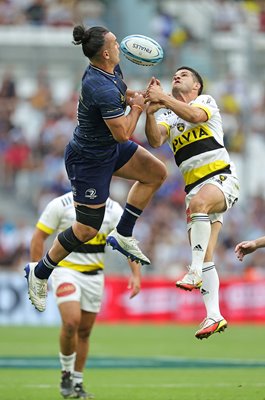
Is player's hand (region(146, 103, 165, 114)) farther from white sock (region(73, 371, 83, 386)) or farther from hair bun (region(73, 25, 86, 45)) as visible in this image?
white sock (region(73, 371, 83, 386))

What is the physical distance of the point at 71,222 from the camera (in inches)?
548

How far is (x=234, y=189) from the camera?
40.3ft

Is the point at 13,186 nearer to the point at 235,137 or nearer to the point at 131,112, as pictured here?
the point at 235,137

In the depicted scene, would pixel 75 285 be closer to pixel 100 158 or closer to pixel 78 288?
pixel 78 288

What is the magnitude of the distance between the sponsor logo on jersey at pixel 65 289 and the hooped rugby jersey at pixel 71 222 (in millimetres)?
306

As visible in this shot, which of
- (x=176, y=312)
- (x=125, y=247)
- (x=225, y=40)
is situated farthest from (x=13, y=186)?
(x=125, y=247)

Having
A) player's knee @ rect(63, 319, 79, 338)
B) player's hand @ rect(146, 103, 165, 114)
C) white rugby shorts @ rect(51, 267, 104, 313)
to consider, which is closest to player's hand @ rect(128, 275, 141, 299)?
white rugby shorts @ rect(51, 267, 104, 313)

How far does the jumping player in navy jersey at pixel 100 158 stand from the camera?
11492mm

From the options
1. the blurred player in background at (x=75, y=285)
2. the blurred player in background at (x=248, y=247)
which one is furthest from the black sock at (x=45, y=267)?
the blurred player in background at (x=248, y=247)

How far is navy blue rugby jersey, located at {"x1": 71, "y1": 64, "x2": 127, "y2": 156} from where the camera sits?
11453 millimetres

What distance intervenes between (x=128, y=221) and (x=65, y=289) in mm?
1727

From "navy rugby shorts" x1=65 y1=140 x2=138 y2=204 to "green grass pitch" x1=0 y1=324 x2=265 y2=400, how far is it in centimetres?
238

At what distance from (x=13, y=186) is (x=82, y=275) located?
12920 millimetres

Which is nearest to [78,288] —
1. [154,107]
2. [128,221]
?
[128,221]
